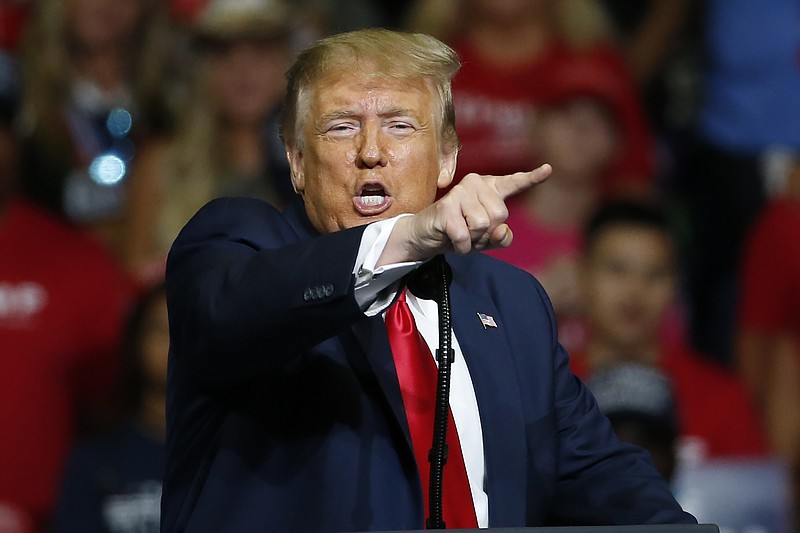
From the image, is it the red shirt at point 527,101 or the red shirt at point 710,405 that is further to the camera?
the red shirt at point 527,101

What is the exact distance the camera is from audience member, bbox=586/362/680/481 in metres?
3.82

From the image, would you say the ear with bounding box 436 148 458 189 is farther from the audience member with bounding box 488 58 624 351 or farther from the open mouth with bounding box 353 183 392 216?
the audience member with bounding box 488 58 624 351

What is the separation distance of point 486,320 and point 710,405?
2624 mm

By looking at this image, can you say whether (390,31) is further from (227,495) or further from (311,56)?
(227,495)

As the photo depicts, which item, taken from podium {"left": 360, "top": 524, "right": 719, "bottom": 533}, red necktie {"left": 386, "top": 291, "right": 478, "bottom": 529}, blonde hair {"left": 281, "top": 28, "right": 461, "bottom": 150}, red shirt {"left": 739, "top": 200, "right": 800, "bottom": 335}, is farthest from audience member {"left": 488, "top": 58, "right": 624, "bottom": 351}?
podium {"left": 360, "top": 524, "right": 719, "bottom": 533}

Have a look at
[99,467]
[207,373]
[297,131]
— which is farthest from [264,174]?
[207,373]

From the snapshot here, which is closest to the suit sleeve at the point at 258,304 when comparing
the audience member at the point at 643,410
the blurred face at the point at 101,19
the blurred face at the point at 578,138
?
the audience member at the point at 643,410

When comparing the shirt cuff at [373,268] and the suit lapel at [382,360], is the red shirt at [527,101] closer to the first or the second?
the suit lapel at [382,360]

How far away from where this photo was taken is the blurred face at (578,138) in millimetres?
4797

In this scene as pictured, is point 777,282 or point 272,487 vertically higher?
point 272,487

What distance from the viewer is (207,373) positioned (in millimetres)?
1799

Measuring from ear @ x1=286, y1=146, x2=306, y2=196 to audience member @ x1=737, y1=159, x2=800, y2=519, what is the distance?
3.00m

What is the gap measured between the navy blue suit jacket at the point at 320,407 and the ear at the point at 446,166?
14 cm

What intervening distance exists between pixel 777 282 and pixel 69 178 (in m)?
2.43
